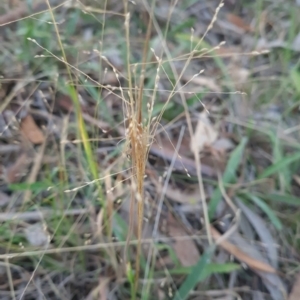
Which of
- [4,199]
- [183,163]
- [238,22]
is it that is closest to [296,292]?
[183,163]

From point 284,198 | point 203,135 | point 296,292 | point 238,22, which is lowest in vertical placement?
point 296,292

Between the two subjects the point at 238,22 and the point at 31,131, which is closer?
the point at 31,131

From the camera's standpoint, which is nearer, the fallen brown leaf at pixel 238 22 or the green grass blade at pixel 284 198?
the green grass blade at pixel 284 198

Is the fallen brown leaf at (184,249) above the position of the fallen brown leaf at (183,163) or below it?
below

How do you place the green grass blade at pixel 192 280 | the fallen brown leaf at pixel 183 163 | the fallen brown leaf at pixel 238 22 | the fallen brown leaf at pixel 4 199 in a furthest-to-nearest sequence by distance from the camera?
the fallen brown leaf at pixel 238 22, the fallen brown leaf at pixel 183 163, the fallen brown leaf at pixel 4 199, the green grass blade at pixel 192 280

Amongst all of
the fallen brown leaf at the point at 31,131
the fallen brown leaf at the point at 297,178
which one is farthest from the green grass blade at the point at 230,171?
the fallen brown leaf at the point at 31,131

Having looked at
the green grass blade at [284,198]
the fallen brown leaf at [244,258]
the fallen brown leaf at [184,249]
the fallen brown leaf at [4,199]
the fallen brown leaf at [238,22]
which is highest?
the fallen brown leaf at [238,22]

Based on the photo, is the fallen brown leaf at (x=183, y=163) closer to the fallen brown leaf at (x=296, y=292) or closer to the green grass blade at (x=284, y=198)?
the green grass blade at (x=284, y=198)

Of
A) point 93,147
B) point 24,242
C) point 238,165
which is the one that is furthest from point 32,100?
point 238,165

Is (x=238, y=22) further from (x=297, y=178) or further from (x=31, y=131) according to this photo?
(x=31, y=131)
